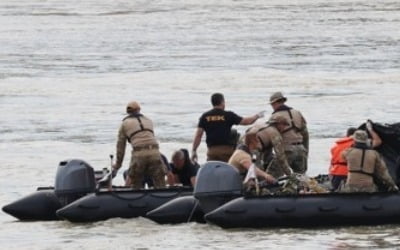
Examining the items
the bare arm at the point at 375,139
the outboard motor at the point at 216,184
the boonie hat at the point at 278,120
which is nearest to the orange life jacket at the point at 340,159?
the bare arm at the point at 375,139

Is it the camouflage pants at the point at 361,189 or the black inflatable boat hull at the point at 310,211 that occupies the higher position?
the camouflage pants at the point at 361,189

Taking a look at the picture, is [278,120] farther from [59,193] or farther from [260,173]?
[59,193]

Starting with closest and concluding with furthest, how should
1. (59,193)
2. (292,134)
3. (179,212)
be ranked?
(179,212) < (292,134) < (59,193)

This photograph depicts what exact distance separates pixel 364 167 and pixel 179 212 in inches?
107

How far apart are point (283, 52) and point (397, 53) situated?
182 inches

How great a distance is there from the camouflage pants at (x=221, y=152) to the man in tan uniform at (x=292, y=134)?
808 mm

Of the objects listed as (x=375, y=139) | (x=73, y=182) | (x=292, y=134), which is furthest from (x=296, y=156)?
(x=73, y=182)

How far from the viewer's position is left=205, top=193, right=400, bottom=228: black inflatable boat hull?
19641 millimetres

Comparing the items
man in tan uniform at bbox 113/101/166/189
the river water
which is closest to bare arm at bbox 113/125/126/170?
man in tan uniform at bbox 113/101/166/189

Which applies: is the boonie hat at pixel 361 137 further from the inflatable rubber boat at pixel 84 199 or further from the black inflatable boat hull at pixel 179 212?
the inflatable rubber boat at pixel 84 199

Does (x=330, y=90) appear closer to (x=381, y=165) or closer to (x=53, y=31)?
(x=381, y=165)

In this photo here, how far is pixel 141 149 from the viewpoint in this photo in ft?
71.5

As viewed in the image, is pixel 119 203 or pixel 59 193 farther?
pixel 59 193

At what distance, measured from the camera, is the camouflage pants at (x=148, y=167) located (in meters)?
21.7
